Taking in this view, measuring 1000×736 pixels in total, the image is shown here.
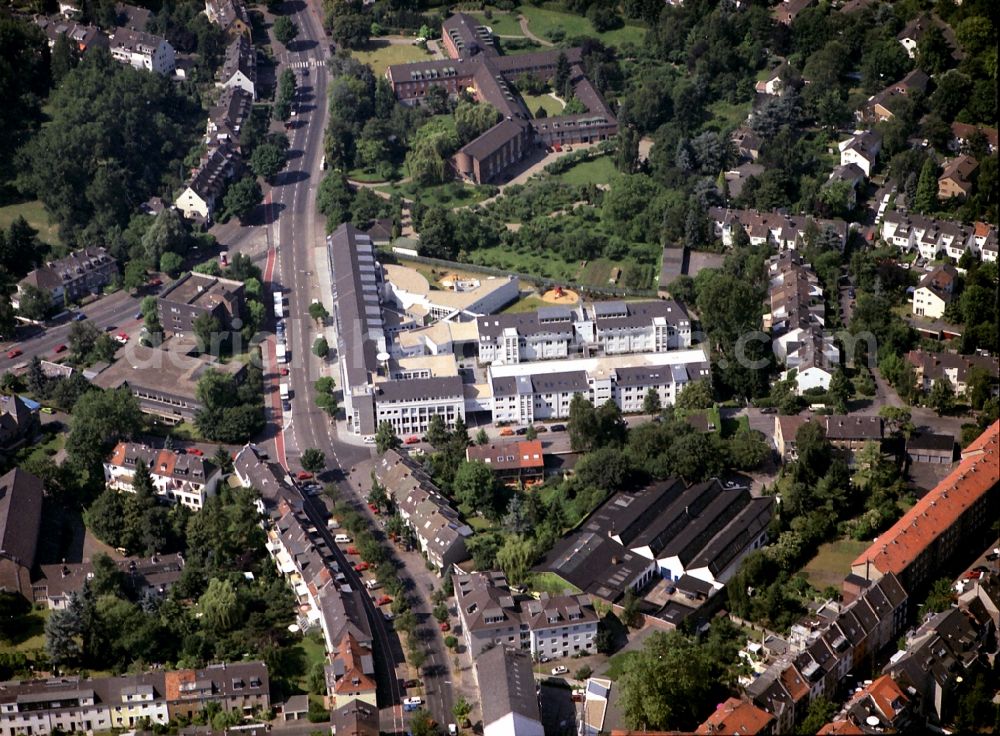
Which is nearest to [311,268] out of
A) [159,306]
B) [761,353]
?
[159,306]

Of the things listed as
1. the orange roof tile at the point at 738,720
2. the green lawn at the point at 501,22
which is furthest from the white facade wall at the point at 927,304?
the green lawn at the point at 501,22

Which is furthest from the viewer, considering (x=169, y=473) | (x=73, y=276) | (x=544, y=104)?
(x=544, y=104)

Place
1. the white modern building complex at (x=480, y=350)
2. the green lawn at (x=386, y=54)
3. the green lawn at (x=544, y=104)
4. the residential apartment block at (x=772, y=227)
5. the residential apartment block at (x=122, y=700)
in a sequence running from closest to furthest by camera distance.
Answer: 1. the residential apartment block at (x=122, y=700)
2. the white modern building complex at (x=480, y=350)
3. the residential apartment block at (x=772, y=227)
4. the green lawn at (x=544, y=104)
5. the green lawn at (x=386, y=54)

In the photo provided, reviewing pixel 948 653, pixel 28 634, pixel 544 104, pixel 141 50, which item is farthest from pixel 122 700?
pixel 141 50

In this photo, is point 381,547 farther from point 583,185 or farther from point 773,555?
point 583,185

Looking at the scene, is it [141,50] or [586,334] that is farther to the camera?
[141,50]

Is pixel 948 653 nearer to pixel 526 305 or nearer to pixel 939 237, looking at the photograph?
pixel 939 237

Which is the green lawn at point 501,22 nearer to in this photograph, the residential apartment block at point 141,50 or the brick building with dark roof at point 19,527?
the residential apartment block at point 141,50
